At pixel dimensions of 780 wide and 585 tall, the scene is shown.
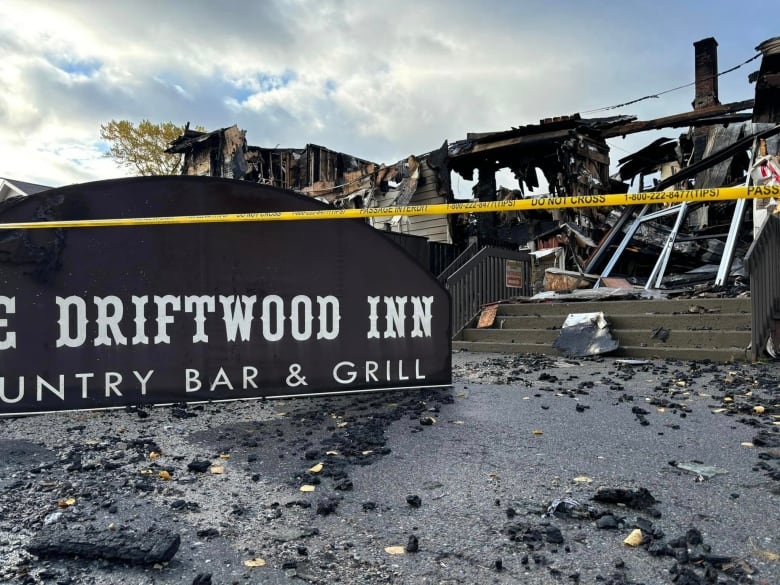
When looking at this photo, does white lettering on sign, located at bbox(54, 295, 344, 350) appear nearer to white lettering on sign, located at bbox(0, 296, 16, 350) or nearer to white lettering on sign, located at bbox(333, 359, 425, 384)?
white lettering on sign, located at bbox(0, 296, 16, 350)

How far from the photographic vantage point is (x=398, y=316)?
17.2ft

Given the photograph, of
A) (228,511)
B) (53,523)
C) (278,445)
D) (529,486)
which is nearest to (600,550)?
(529,486)

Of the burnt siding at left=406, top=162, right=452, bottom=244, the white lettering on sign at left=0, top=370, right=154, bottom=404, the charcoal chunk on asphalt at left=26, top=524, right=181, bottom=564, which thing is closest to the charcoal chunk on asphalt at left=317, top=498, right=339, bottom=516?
the charcoal chunk on asphalt at left=26, top=524, right=181, bottom=564

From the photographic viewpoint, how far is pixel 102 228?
15.2 ft

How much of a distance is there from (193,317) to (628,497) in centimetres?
376

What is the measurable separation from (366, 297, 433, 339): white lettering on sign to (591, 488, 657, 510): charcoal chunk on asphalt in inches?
111

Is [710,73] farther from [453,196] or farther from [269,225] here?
[269,225]

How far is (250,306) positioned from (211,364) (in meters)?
0.63

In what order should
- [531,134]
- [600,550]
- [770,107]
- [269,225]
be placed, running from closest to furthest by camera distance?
1. [600,550]
2. [269,225]
3. [770,107]
4. [531,134]

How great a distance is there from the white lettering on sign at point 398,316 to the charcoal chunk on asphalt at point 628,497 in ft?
9.27

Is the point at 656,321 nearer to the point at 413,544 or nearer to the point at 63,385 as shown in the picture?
the point at 413,544

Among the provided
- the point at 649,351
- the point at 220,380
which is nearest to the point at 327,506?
the point at 220,380

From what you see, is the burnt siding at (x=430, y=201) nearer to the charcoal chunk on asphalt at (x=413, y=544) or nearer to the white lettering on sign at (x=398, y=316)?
the white lettering on sign at (x=398, y=316)

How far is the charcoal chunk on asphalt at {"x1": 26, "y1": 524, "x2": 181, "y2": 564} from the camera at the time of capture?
6.95 feet
